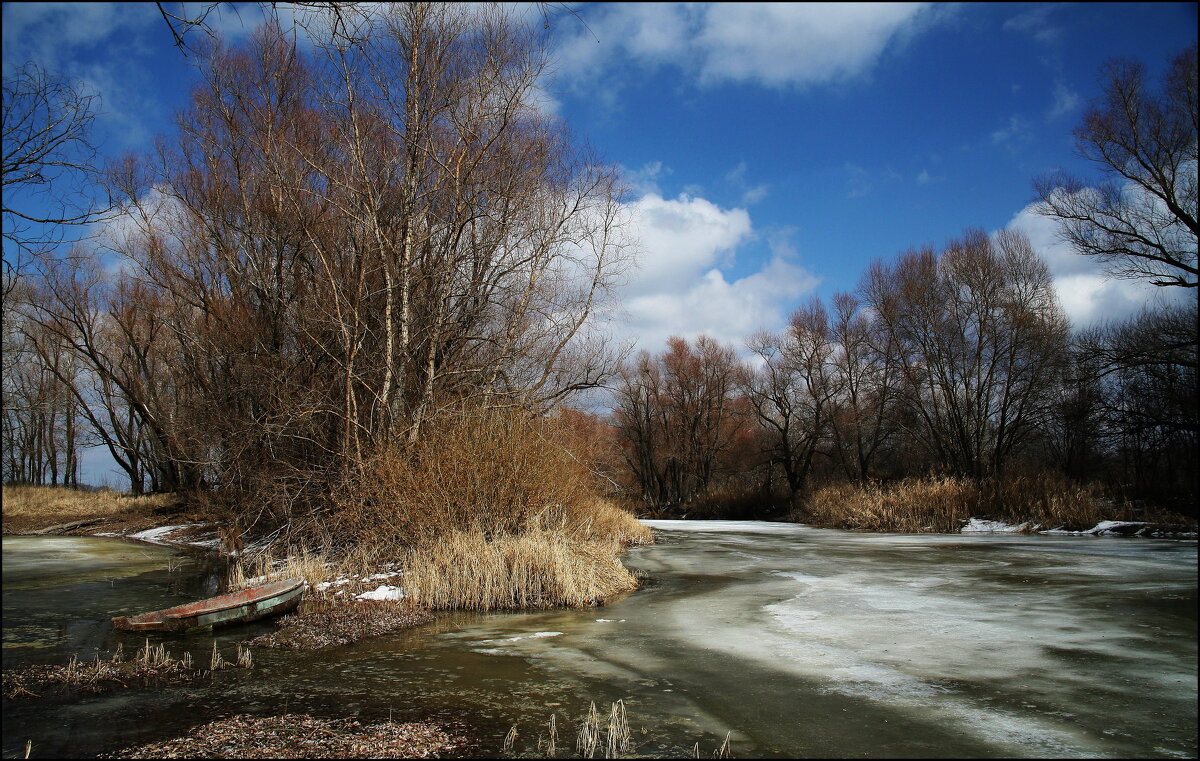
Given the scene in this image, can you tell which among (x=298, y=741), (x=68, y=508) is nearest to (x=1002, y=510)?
(x=298, y=741)

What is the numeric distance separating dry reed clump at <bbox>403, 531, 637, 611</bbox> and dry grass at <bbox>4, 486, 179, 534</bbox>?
64.9 ft

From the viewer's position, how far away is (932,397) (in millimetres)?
30422

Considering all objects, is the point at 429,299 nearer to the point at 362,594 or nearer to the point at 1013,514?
the point at 362,594

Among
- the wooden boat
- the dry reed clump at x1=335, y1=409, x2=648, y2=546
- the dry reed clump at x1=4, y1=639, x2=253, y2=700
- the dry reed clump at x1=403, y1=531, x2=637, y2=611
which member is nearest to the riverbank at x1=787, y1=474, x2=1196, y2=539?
the dry reed clump at x1=335, y1=409, x2=648, y2=546

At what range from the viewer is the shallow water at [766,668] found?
4863mm

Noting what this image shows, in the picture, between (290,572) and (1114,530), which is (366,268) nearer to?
(290,572)

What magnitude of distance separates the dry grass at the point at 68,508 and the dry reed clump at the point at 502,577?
19.8 m

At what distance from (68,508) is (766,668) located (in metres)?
30.4

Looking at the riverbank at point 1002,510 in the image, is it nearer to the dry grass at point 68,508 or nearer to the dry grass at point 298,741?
the dry grass at point 298,741

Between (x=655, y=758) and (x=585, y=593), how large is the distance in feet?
18.7

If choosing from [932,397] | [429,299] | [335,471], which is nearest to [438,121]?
[429,299]

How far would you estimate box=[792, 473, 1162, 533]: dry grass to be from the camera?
17797 mm

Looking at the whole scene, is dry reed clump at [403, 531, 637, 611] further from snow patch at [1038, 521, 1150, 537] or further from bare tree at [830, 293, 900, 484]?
bare tree at [830, 293, 900, 484]

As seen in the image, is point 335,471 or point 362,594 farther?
point 335,471
